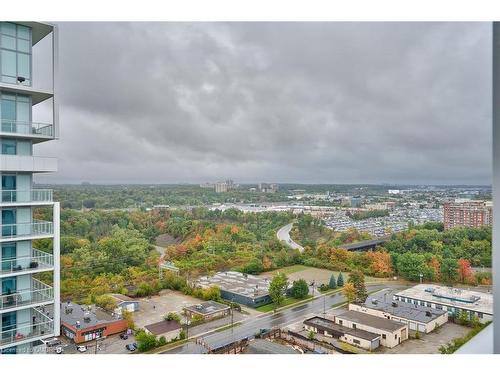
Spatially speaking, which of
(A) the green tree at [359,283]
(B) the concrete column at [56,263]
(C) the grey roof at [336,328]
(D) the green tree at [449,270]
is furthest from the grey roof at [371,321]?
(B) the concrete column at [56,263]

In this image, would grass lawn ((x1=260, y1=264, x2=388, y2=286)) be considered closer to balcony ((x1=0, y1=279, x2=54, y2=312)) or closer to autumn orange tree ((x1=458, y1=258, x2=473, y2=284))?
autumn orange tree ((x1=458, y1=258, x2=473, y2=284))

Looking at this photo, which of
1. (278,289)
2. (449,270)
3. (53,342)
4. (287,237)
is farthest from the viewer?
(287,237)

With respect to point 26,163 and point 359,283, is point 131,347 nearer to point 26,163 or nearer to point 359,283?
point 26,163

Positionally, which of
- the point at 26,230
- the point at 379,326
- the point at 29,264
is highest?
the point at 26,230

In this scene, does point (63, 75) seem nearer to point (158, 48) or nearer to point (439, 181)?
point (158, 48)

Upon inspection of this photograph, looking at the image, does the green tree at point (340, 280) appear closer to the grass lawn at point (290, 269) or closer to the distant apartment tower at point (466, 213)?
the grass lawn at point (290, 269)

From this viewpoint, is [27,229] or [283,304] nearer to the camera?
[27,229]

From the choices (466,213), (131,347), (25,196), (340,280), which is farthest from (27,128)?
(466,213)
